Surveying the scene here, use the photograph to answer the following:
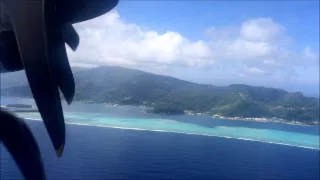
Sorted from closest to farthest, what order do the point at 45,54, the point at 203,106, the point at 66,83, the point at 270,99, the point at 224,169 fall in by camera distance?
the point at 45,54 < the point at 66,83 < the point at 224,169 < the point at 203,106 < the point at 270,99

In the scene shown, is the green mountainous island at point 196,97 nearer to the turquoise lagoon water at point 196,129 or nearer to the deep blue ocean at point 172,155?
the deep blue ocean at point 172,155

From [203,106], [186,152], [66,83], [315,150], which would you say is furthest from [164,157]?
[66,83]

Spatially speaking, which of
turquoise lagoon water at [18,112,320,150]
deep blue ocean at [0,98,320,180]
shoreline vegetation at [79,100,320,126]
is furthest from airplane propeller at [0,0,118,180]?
turquoise lagoon water at [18,112,320,150]

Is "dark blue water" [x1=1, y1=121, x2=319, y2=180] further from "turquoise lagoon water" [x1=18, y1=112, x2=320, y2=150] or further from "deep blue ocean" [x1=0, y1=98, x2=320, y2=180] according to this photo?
"turquoise lagoon water" [x1=18, y1=112, x2=320, y2=150]

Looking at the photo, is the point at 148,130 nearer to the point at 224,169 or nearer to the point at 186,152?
the point at 186,152

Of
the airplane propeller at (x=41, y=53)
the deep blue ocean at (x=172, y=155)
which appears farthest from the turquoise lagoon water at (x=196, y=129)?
the airplane propeller at (x=41, y=53)

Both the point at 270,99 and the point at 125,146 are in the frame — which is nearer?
the point at 125,146

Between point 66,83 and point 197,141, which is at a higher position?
point 66,83
